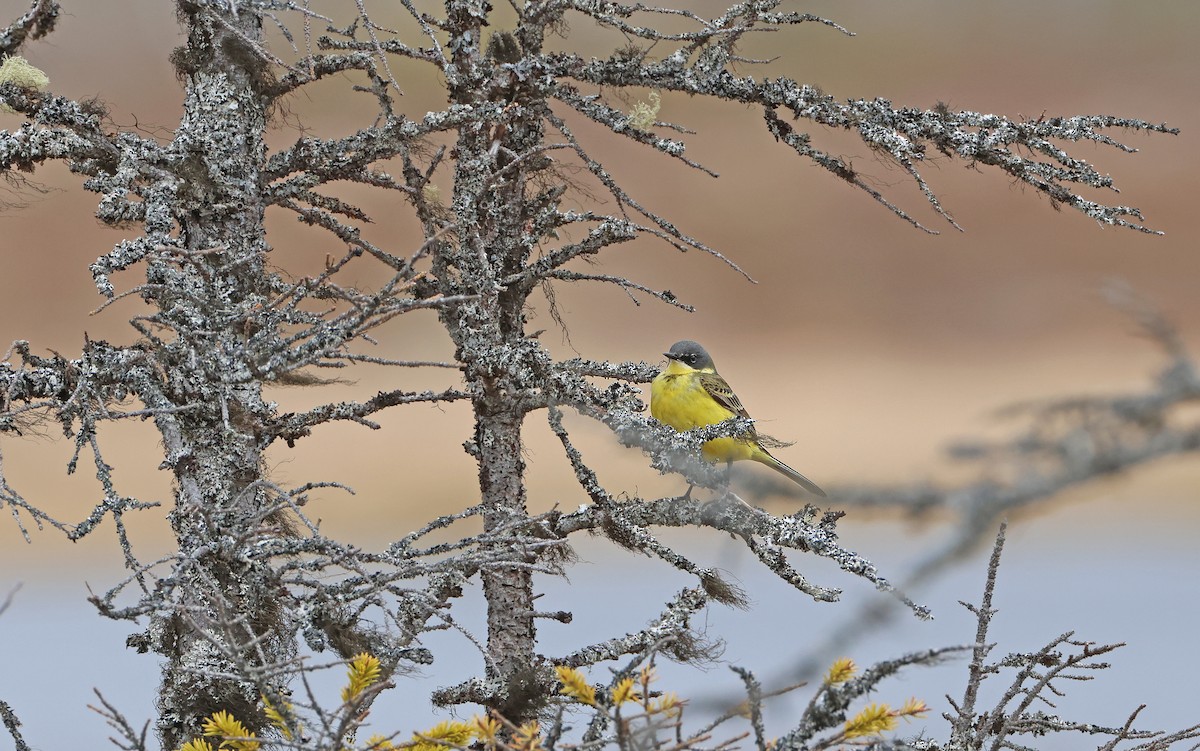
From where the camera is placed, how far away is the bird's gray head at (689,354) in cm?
333

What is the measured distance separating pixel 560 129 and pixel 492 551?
1132 mm

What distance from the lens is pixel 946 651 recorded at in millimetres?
1362

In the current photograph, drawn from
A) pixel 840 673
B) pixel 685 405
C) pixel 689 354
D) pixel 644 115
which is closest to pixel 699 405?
pixel 685 405

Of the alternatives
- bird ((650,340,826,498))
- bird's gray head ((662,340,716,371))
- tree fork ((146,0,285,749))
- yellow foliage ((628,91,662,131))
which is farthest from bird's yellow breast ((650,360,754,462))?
tree fork ((146,0,285,749))

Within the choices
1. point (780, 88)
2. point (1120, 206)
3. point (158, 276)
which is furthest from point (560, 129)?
point (1120, 206)

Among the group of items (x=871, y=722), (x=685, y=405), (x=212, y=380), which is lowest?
(x=871, y=722)

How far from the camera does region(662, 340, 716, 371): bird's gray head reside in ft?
10.9

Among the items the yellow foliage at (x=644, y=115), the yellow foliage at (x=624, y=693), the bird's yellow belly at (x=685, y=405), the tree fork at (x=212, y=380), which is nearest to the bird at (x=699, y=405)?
the bird's yellow belly at (x=685, y=405)

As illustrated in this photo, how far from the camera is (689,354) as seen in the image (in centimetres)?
333

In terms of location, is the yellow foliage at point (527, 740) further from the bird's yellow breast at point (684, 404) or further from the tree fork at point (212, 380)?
the bird's yellow breast at point (684, 404)

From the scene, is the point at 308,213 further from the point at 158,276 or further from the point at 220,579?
the point at 220,579

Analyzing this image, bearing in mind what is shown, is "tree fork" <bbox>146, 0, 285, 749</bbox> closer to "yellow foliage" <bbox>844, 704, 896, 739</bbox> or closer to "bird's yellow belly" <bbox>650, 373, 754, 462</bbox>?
"bird's yellow belly" <bbox>650, 373, 754, 462</bbox>

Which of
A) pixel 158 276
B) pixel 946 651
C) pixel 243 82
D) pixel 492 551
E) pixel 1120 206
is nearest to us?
pixel 946 651

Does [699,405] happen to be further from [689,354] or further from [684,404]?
[689,354]
